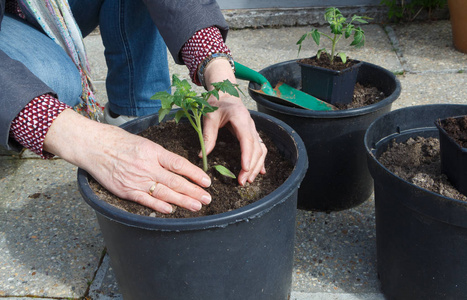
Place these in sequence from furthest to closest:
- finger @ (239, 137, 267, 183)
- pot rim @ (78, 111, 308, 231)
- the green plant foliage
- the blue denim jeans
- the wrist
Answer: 1. the green plant foliage
2. the blue denim jeans
3. the wrist
4. finger @ (239, 137, 267, 183)
5. pot rim @ (78, 111, 308, 231)

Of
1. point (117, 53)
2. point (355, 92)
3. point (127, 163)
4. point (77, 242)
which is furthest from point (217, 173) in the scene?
point (117, 53)

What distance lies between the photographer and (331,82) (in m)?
1.86

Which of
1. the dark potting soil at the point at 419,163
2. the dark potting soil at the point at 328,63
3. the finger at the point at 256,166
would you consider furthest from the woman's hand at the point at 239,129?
the dark potting soil at the point at 328,63

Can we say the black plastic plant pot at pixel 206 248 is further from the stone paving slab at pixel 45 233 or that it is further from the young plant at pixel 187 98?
the stone paving slab at pixel 45 233

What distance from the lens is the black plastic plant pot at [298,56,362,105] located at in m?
1.85

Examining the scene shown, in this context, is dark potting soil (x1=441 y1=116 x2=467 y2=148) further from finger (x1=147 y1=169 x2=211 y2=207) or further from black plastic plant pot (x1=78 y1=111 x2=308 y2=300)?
finger (x1=147 y1=169 x2=211 y2=207)

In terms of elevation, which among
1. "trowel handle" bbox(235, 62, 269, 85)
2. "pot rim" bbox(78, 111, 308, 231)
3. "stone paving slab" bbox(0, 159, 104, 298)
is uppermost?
"trowel handle" bbox(235, 62, 269, 85)

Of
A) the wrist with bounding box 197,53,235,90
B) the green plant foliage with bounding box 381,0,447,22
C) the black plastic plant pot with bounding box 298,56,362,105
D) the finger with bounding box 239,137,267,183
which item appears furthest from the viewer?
the green plant foliage with bounding box 381,0,447,22

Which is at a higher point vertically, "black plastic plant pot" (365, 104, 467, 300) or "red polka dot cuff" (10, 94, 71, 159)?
"red polka dot cuff" (10, 94, 71, 159)

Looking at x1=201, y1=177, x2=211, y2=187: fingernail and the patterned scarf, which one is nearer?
x1=201, y1=177, x2=211, y2=187: fingernail

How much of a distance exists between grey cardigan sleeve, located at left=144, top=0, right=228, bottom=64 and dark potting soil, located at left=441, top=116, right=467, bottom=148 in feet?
2.62

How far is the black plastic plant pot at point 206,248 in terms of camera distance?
3.60 ft

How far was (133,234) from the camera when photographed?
1.14 meters

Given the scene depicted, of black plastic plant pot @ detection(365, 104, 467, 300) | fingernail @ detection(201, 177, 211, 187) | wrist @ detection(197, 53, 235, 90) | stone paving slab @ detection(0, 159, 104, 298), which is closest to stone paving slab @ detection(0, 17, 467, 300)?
stone paving slab @ detection(0, 159, 104, 298)
